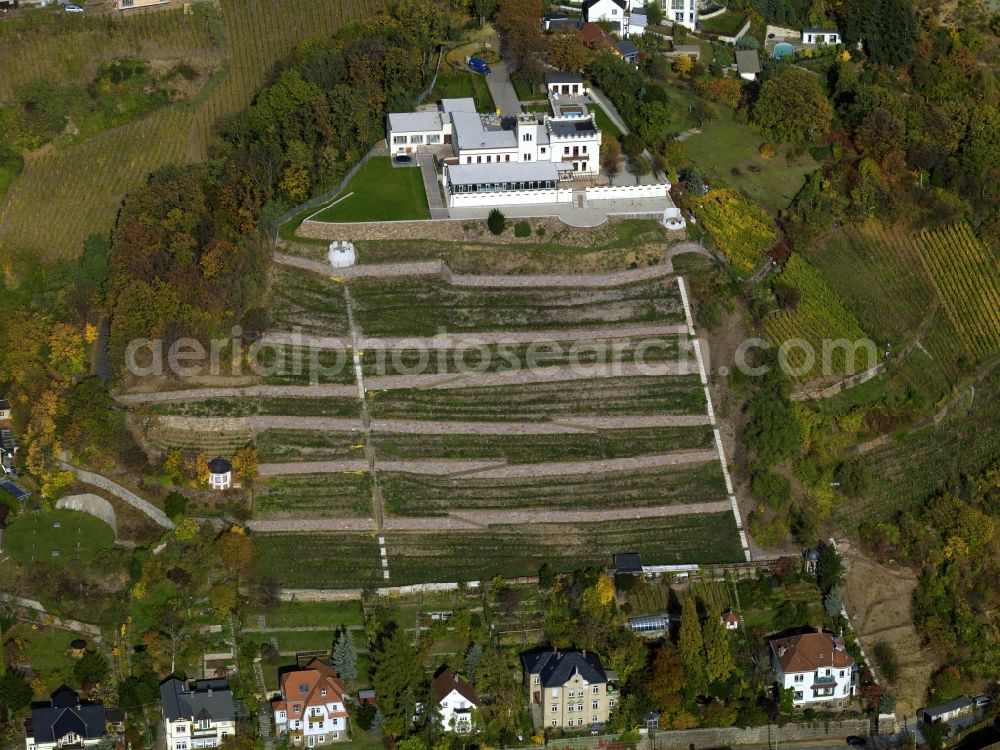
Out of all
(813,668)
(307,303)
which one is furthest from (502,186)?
(813,668)

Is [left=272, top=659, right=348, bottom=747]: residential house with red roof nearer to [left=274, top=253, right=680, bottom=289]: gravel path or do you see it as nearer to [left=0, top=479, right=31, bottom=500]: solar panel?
[left=0, top=479, right=31, bottom=500]: solar panel

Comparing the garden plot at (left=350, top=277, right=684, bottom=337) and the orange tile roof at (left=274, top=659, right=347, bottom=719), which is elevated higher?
the garden plot at (left=350, top=277, right=684, bottom=337)

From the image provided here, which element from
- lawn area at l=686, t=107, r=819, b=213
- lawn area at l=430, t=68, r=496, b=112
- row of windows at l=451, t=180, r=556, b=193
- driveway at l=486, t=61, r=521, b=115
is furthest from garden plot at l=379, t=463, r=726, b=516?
lawn area at l=430, t=68, r=496, b=112

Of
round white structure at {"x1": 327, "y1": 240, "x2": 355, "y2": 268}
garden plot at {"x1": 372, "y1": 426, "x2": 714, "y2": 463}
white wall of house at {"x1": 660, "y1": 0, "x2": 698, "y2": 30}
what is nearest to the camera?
garden plot at {"x1": 372, "y1": 426, "x2": 714, "y2": 463}

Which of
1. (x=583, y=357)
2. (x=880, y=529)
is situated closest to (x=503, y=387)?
(x=583, y=357)

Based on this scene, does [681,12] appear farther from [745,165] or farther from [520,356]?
[520,356]

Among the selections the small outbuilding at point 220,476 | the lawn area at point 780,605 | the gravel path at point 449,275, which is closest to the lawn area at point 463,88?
the gravel path at point 449,275

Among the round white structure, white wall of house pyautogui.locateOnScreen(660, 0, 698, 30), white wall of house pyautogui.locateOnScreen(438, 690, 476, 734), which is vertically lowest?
white wall of house pyautogui.locateOnScreen(438, 690, 476, 734)

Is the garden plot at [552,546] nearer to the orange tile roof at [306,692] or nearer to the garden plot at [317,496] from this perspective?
the garden plot at [317,496]
